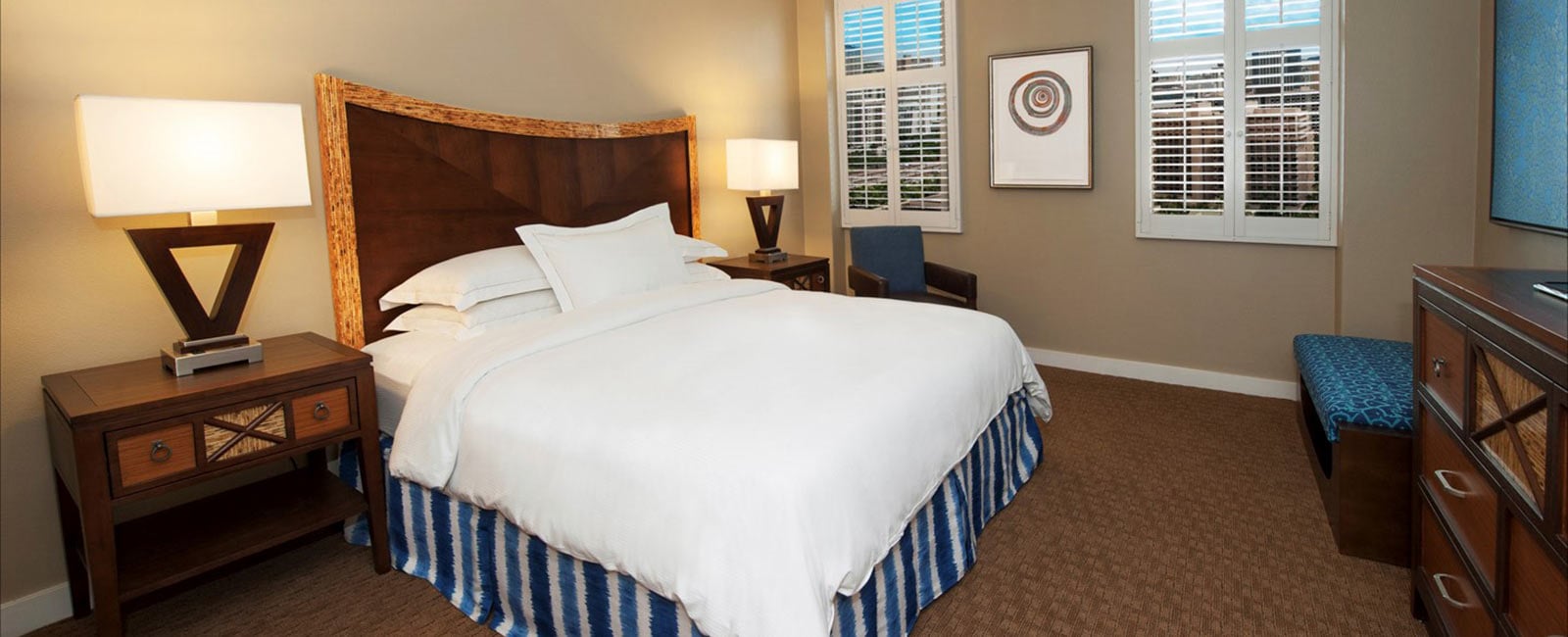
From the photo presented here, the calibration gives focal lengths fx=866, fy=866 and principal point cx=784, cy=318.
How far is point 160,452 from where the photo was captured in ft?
7.09

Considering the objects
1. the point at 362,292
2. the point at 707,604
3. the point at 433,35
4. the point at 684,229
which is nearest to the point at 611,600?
the point at 707,604

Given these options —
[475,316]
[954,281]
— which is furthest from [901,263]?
[475,316]

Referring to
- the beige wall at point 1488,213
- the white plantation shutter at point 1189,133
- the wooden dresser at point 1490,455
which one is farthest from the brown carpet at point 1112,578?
the white plantation shutter at point 1189,133

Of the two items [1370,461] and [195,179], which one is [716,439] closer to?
[195,179]

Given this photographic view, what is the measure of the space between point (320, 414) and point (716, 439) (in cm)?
130

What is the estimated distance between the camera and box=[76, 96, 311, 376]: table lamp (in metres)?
2.19

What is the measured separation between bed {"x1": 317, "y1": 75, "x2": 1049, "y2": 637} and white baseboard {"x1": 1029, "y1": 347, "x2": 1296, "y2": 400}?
172 cm

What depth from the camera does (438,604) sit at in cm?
250

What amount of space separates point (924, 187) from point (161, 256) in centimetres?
399

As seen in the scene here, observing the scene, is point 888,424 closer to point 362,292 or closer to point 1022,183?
point 362,292

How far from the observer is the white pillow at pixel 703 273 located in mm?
3945

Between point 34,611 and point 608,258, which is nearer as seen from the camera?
point 34,611

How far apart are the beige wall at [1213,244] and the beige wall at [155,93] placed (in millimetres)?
2205

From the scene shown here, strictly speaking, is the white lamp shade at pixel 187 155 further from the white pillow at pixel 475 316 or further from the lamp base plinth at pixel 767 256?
the lamp base plinth at pixel 767 256
